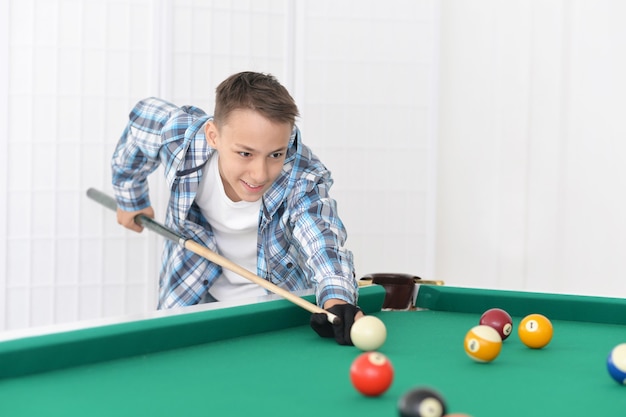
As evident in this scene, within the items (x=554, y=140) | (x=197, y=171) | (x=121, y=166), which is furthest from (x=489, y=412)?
(x=554, y=140)

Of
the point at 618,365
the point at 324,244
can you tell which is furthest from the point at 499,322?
the point at 324,244

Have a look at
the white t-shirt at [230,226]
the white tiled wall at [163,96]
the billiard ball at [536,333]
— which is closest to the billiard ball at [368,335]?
the billiard ball at [536,333]

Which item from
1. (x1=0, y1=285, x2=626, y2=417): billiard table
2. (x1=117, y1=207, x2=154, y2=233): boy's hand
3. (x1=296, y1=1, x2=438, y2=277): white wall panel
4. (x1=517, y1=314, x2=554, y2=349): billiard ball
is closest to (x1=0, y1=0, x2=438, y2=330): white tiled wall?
(x1=296, y1=1, x2=438, y2=277): white wall panel

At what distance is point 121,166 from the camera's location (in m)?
3.20

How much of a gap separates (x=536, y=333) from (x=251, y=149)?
965 millimetres

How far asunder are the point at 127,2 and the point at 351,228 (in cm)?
171

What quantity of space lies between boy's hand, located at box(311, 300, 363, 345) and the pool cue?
0.01m

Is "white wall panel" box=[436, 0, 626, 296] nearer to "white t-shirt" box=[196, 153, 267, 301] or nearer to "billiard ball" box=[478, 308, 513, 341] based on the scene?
"white t-shirt" box=[196, 153, 267, 301]

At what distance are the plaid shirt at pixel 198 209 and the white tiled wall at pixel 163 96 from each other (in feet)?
4.27

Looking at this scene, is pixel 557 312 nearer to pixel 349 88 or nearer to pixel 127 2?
pixel 349 88

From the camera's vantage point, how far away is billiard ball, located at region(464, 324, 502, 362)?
1837 millimetres

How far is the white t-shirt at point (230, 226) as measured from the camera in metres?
2.93

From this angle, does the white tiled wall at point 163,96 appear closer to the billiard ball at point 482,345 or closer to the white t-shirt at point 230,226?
the white t-shirt at point 230,226

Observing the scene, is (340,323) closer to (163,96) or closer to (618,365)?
(618,365)
